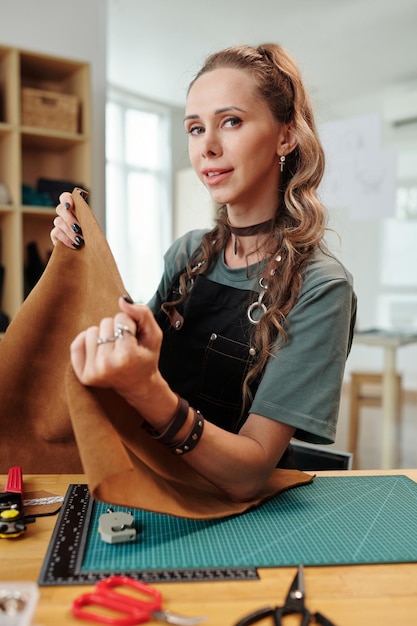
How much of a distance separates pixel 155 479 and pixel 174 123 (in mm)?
7475

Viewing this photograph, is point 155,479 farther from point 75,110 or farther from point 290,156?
point 75,110

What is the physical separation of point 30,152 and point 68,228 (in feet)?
9.86

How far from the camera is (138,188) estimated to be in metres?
7.77

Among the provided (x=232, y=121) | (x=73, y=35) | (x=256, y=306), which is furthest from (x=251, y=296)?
(x=73, y=35)

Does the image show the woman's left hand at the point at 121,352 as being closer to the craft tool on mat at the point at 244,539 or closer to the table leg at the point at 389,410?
the craft tool on mat at the point at 244,539

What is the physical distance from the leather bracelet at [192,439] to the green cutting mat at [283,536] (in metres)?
0.12

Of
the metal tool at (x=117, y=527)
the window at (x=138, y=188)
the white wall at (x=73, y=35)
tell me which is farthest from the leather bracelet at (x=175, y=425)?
the window at (x=138, y=188)

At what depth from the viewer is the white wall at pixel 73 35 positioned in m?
3.73

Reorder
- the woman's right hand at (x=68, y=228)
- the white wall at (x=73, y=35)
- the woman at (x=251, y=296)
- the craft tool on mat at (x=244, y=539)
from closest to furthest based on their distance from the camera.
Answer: the craft tool on mat at (x=244, y=539), the woman at (x=251, y=296), the woman's right hand at (x=68, y=228), the white wall at (x=73, y=35)

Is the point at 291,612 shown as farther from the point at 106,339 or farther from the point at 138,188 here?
the point at 138,188

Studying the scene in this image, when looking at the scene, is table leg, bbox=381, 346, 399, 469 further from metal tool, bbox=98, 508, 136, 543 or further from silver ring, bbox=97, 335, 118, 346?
silver ring, bbox=97, 335, 118, 346

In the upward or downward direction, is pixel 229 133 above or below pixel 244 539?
above

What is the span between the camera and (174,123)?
7953 millimetres

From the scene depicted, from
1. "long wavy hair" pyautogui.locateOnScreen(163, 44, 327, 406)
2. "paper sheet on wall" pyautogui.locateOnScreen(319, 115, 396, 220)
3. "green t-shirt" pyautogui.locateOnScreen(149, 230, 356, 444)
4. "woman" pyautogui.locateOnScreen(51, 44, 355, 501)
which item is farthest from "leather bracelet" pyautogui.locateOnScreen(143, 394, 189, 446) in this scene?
"paper sheet on wall" pyautogui.locateOnScreen(319, 115, 396, 220)
